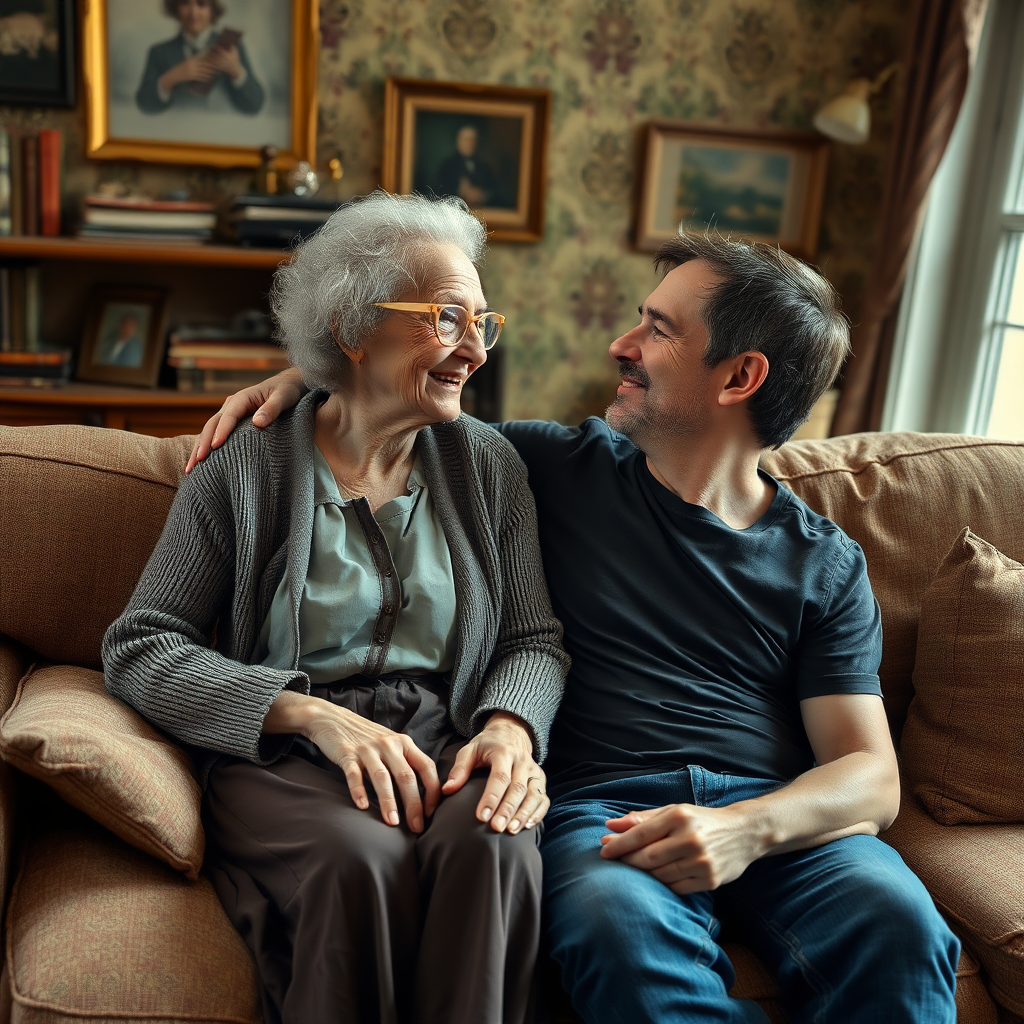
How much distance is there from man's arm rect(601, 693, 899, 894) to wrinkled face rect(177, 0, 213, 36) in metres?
2.68

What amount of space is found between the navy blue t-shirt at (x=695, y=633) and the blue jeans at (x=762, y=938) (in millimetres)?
153

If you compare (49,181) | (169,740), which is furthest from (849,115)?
(169,740)

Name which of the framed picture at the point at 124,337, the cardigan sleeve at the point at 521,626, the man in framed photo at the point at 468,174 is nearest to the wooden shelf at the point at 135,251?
the framed picture at the point at 124,337

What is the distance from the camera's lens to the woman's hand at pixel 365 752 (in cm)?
124

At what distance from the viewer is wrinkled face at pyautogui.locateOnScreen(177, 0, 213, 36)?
303 cm

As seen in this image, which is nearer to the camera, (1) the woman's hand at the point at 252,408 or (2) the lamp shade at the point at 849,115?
(1) the woman's hand at the point at 252,408

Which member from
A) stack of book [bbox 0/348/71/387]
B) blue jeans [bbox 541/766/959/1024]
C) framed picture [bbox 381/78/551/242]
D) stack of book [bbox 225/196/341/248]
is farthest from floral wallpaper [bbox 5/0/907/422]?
blue jeans [bbox 541/766/959/1024]

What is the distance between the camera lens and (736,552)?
5.03ft

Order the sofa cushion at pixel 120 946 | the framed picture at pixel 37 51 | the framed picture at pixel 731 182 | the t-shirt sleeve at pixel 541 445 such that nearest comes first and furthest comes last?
the sofa cushion at pixel 120 946
the t-shirt sleeve at pixel 541 445
the framed picture at pixel 37 51
the framed picture at pixel 731 182

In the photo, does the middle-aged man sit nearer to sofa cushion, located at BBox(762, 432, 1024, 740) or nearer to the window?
sofa cushion, located at BBox(762, 432, 1024, 740)

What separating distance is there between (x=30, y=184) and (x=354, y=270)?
1915mm

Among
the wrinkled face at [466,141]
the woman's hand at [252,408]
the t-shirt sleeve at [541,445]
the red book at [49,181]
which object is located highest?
the wrinkled face at [466,141]

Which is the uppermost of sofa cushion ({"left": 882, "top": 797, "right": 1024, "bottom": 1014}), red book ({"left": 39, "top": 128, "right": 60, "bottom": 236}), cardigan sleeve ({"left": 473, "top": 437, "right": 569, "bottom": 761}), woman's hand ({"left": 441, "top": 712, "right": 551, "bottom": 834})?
red book ({"left": 39, "top": 128, "right": 60, "bottom": 236})

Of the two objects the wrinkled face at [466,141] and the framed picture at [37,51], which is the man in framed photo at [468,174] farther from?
the framed picture at [37,51]
